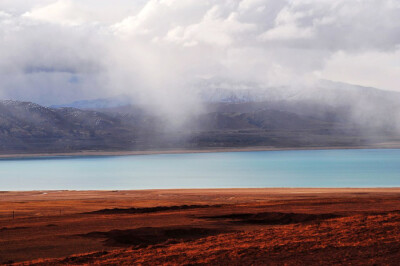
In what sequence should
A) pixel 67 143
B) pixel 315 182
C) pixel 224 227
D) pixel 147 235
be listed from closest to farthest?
pixel 147 235 < pixel 224 227 < pixel 315 182 < pixel 67 143

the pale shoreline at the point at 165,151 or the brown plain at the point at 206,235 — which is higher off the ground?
the pale shoreline at the point at 165,151

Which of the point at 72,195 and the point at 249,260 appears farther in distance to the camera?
the point at 72,195

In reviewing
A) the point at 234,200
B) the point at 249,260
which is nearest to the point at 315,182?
the point at 234,200

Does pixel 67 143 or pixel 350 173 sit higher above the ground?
pixel 67 143

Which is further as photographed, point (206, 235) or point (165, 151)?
point (165, 151)

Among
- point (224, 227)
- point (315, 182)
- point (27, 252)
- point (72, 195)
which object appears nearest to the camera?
point (27, 252)

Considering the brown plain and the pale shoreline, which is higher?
the pale shoreline

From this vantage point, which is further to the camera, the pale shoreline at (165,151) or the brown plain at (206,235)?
the pale shoreline at (165,151)

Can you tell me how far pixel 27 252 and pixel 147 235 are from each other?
15.3 feet

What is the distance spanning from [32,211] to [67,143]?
6135 inches

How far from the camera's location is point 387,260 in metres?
13.7

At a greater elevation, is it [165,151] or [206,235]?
[165,151]

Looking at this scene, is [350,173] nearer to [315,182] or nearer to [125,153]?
[315,182]

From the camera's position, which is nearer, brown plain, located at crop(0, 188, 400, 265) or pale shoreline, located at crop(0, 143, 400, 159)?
brown plain, located at crop(0, 188, 400, 265)
